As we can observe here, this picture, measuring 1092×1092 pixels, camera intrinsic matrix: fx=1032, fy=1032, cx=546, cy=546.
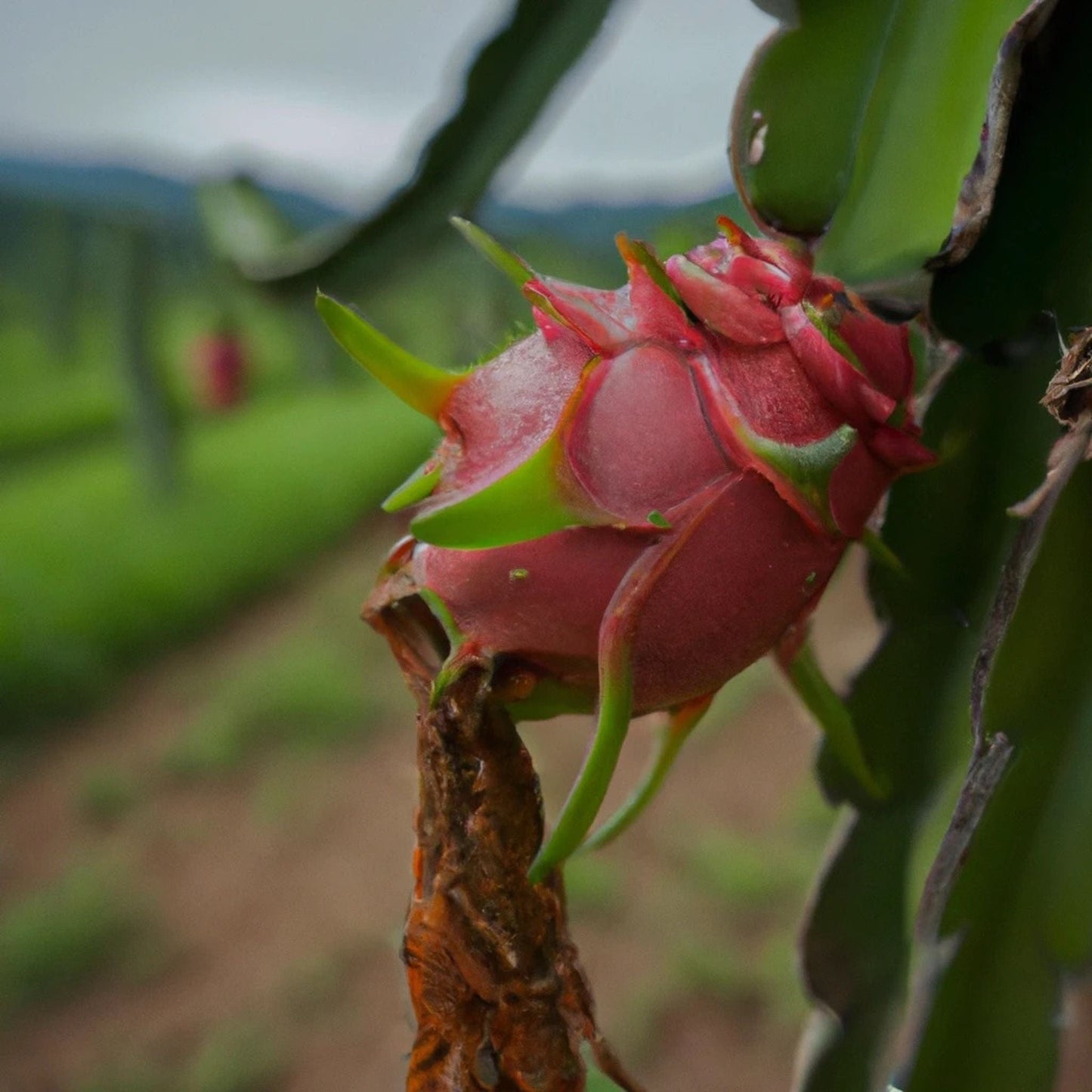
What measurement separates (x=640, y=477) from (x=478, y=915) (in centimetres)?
12

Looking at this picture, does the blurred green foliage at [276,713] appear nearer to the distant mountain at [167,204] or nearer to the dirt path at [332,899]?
the dirt path at [332,899]

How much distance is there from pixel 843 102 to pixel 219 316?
188 centimetres

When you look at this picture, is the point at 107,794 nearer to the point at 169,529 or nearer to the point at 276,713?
the point at 276,713

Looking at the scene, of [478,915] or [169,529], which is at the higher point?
[478,915]

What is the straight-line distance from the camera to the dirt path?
1.07m

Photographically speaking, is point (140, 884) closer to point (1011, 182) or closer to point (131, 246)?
point (131, 246)

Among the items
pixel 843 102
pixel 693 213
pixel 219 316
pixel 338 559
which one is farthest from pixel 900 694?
pixel 219 316

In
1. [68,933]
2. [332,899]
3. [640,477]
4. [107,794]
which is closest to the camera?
[640,477]

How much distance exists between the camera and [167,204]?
164 centimetres

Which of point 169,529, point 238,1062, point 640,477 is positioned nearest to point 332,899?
point 238,1062

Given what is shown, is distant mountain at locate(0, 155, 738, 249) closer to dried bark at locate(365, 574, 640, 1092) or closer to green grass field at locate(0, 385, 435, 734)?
green grass field at locate(0, 385, 435, 734)

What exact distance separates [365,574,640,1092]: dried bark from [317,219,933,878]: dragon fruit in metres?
0.02

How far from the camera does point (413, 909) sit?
26cm

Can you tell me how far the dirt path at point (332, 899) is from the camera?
1067 millimetres
